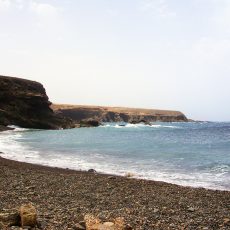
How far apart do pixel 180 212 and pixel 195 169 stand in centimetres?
1363

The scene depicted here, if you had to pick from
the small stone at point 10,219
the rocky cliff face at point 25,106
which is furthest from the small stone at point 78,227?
the rocky cliff face at point 25,106

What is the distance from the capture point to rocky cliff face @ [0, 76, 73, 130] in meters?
100

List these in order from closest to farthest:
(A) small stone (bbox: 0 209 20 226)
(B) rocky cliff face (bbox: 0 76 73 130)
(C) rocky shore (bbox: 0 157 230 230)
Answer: (A) small stone (bbox: 0 209 20 226) → (C) rocky shore (bbox: 0 157 230 230) → (B) rocky cliff face (bbox: 0 76 73 130)

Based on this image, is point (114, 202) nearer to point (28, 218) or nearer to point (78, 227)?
point (78, 227)

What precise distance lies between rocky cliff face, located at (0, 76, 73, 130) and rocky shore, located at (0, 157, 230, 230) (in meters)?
81.0

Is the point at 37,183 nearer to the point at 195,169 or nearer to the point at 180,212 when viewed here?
the point at 180,212

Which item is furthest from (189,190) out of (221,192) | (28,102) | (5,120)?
(28,102)

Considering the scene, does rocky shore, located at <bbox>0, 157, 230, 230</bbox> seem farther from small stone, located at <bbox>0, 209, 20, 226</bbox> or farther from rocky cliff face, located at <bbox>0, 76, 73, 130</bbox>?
rocky cliff face, located at <bbox>0, 76, 73, 130</bbox>

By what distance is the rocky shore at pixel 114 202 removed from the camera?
35.9 feet

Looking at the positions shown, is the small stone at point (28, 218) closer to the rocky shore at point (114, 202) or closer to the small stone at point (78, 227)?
the rocky shore at point (114, 202)

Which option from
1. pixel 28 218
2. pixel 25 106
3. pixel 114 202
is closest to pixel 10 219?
pixel 28 218

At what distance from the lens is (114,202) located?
548 inches

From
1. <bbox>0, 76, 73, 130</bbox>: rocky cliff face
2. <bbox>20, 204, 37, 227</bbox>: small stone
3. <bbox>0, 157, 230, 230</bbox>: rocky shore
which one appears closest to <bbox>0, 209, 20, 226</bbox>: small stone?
<bbox>20, 204, 37, 227</bbox>: small stone

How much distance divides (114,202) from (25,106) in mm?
93932
